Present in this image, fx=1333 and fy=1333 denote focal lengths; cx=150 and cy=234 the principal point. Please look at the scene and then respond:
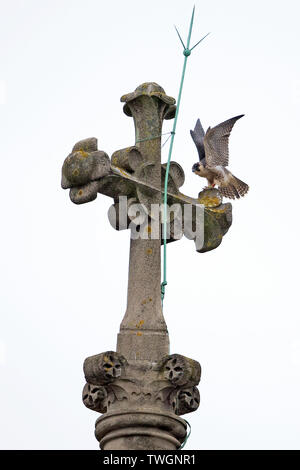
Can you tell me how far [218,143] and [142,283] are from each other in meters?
2.36

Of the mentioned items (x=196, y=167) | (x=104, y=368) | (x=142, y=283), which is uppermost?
(x=196, y=167)

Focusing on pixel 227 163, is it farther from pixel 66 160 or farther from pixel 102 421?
pixel 102 421

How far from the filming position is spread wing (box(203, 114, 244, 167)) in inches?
513

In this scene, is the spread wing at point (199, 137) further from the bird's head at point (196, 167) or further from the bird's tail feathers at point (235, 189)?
the bird's tail feathers at point (235, 189)

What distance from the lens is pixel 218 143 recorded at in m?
13.1

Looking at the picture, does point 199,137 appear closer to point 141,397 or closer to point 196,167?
point 196,167

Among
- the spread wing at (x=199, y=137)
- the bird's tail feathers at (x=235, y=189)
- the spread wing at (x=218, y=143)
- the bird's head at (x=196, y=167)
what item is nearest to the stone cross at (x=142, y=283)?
the bird's tail feathers at (x=235, y=189)

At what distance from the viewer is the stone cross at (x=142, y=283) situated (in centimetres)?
1063

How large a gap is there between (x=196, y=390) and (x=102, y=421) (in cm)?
83

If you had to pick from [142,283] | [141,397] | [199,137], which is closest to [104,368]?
[141,397]

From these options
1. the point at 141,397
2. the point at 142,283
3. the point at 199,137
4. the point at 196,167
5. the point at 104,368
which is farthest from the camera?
the point at 199,137
